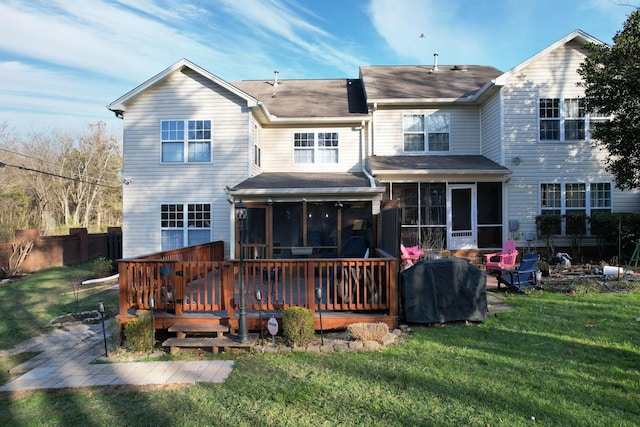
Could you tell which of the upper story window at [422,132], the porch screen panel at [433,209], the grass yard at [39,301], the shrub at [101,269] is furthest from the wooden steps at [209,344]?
the upper story window at [422,132]

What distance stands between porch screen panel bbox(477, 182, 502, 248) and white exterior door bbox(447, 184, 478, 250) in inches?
14.1

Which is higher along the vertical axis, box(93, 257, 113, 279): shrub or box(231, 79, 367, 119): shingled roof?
box(231, 79, 367, 119): shingled roof

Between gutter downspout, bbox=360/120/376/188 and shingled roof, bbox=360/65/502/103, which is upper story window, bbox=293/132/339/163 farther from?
shingled roof, bbox=360/65/502/103

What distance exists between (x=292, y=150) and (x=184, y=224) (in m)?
4.73

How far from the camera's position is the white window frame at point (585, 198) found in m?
12.6

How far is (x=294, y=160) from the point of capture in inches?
554

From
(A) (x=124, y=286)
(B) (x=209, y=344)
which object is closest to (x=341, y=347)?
(B) (x=209, y=344)

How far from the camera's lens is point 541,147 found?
12602mm

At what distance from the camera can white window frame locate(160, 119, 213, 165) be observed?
12.4 metres

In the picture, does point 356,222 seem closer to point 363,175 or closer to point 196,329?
point 363,175

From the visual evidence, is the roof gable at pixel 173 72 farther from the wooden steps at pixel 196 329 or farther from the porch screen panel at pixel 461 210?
the wooden steps at pixel 196 329

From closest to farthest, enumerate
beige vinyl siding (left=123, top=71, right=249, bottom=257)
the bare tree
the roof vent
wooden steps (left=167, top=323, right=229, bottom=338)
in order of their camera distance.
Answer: wooden steps (left=167, top=323, right=229, bottom=338)
beige vinyl siding (left=123, top=71, right=249, bottom=257)
the roof vent
the bare tree

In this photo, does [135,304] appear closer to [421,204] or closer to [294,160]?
[294,160]

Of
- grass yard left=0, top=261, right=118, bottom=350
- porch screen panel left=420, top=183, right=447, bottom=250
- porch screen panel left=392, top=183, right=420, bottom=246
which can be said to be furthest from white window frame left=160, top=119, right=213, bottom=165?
porch screen panel left=420, top=183, right=447, bottom=250
